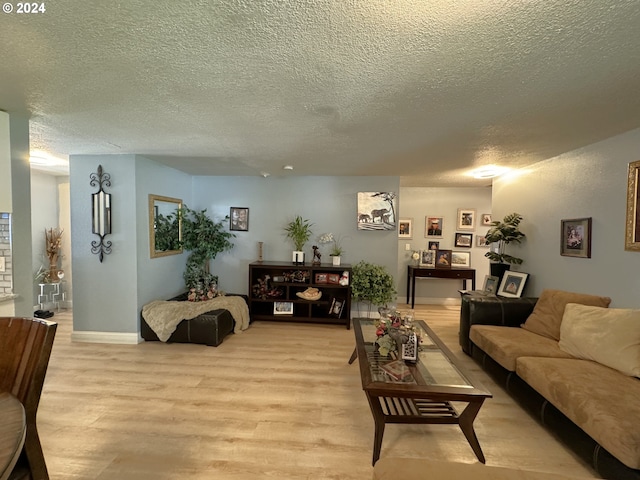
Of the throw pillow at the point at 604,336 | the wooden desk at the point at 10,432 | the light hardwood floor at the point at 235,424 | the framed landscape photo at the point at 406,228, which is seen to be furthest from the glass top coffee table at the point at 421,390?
the framed landscape photo at the point at 406,228

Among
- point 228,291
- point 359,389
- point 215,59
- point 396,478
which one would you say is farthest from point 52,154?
point 396,478

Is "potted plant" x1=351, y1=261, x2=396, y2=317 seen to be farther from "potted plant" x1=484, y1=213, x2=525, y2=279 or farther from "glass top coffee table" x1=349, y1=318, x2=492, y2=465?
"glass top coffee table" x1=349, y1=318, x2=492, y2=465

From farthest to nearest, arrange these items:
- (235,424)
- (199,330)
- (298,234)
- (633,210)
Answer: (298,234) < (199,330) < (633,210) < (235,424)

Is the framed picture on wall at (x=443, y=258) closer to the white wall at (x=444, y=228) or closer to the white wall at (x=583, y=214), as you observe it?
the white wall at (x=444, y=228)

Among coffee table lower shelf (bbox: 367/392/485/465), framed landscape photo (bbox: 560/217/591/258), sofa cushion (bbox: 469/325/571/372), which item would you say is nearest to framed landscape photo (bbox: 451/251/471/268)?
framed landscape photo (bbox: 560/217/591/258)

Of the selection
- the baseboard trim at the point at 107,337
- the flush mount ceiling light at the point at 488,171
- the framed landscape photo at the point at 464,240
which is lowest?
the baseboard trim at the point at 107,337

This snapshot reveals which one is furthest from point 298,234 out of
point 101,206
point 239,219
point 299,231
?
point 101,206

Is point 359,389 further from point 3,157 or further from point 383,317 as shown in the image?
point 3,157

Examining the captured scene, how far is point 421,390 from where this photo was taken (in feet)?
5.42

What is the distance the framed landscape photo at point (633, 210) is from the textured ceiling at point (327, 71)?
0.40 m

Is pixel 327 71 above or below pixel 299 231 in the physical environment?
above

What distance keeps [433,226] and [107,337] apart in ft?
17.7

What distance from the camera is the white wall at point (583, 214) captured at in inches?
95.1
